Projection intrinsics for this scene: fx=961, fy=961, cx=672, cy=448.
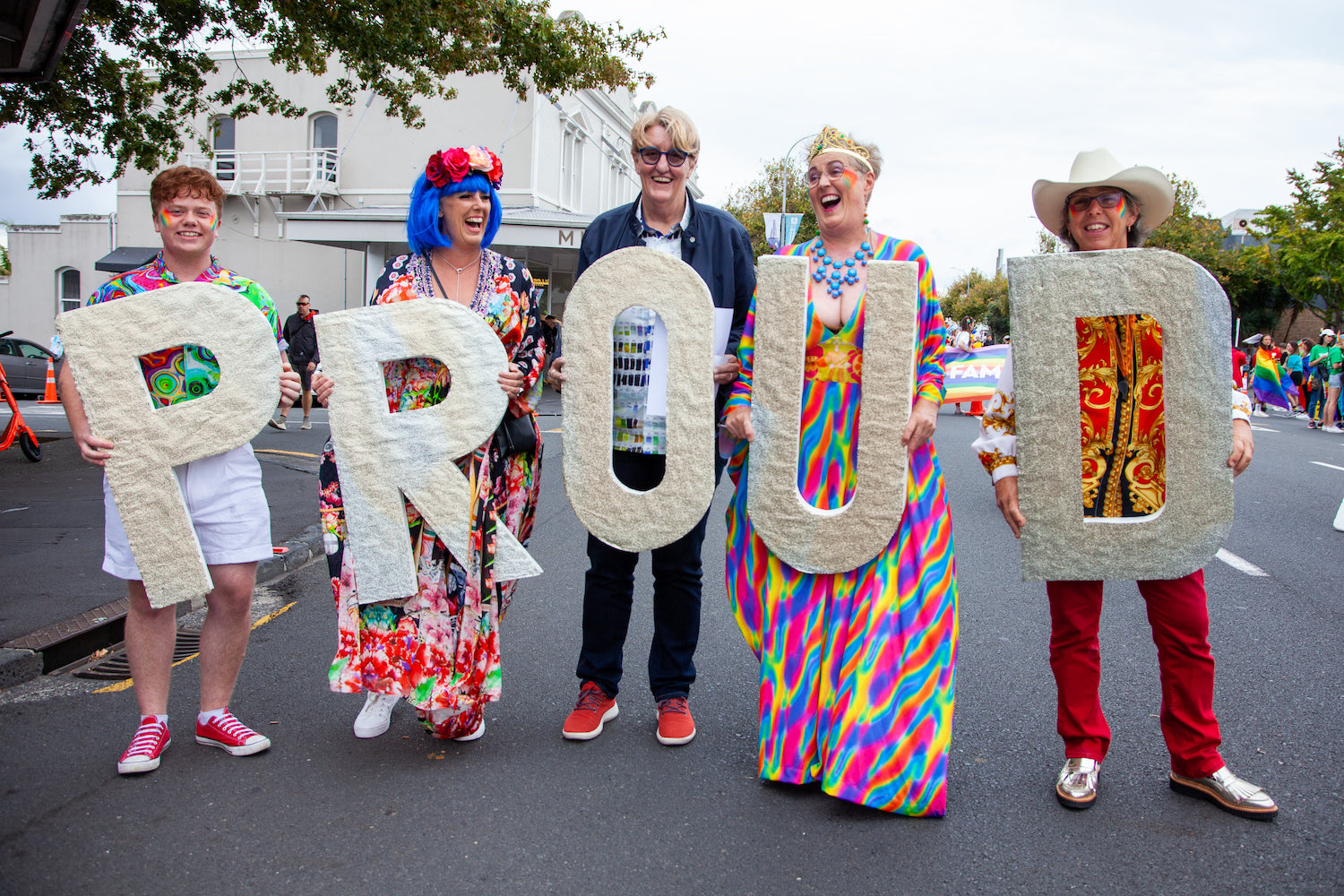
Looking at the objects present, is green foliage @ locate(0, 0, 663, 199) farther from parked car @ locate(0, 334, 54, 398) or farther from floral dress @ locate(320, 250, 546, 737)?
parked car @ locate(0, 334, 54, 398)

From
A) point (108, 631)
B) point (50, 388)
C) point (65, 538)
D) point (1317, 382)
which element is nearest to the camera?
point (108, 631)

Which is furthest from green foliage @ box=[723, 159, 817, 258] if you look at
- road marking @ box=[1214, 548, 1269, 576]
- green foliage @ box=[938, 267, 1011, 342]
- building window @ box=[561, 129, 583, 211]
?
road marking @ box=[1214, 548, 1269, 576]

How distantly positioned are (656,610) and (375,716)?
1079 mm

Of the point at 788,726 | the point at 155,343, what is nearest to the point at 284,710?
the point at 155,343

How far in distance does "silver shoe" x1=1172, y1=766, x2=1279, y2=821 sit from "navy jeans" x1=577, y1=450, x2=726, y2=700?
1670 millimetres

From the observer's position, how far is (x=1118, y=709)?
Answer: 3.80 metres

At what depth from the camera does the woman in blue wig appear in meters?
3.21

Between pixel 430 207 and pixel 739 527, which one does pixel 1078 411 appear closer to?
pixel 739 527

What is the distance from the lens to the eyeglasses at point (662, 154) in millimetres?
3258

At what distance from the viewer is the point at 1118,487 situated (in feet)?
9.84

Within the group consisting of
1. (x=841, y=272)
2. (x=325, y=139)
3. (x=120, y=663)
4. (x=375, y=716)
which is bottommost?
(x=120, y=663)

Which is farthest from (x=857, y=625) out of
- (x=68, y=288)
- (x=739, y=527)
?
(x=68, y=288)

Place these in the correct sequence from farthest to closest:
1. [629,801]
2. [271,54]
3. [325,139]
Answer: [325,139]
[271,54]
[629,801]

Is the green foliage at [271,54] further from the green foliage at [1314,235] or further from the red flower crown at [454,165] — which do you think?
the green foliage at [1314,235]
